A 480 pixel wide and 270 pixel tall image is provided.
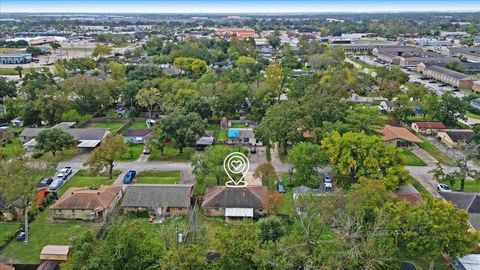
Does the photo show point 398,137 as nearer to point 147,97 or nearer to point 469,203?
point 469,203

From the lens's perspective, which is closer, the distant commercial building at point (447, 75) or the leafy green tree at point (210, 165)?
the leafy green tree at point (210, 165)

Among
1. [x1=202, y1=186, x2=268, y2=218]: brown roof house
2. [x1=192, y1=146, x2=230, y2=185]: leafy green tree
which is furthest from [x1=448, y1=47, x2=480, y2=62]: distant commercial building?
[x1=202, y1=186, x2=268, y2=218]: brown roof house

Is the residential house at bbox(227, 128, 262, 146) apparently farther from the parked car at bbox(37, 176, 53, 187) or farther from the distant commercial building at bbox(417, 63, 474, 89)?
the distant commercial building at bbox(417, 63, 474, 89)

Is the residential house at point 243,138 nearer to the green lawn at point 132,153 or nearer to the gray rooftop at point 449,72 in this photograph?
the green lawn at point 132,153

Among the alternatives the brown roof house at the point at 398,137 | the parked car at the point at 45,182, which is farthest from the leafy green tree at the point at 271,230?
the brown roof house at the point at 398,137

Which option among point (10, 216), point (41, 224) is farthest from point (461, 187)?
point (10, 216)
